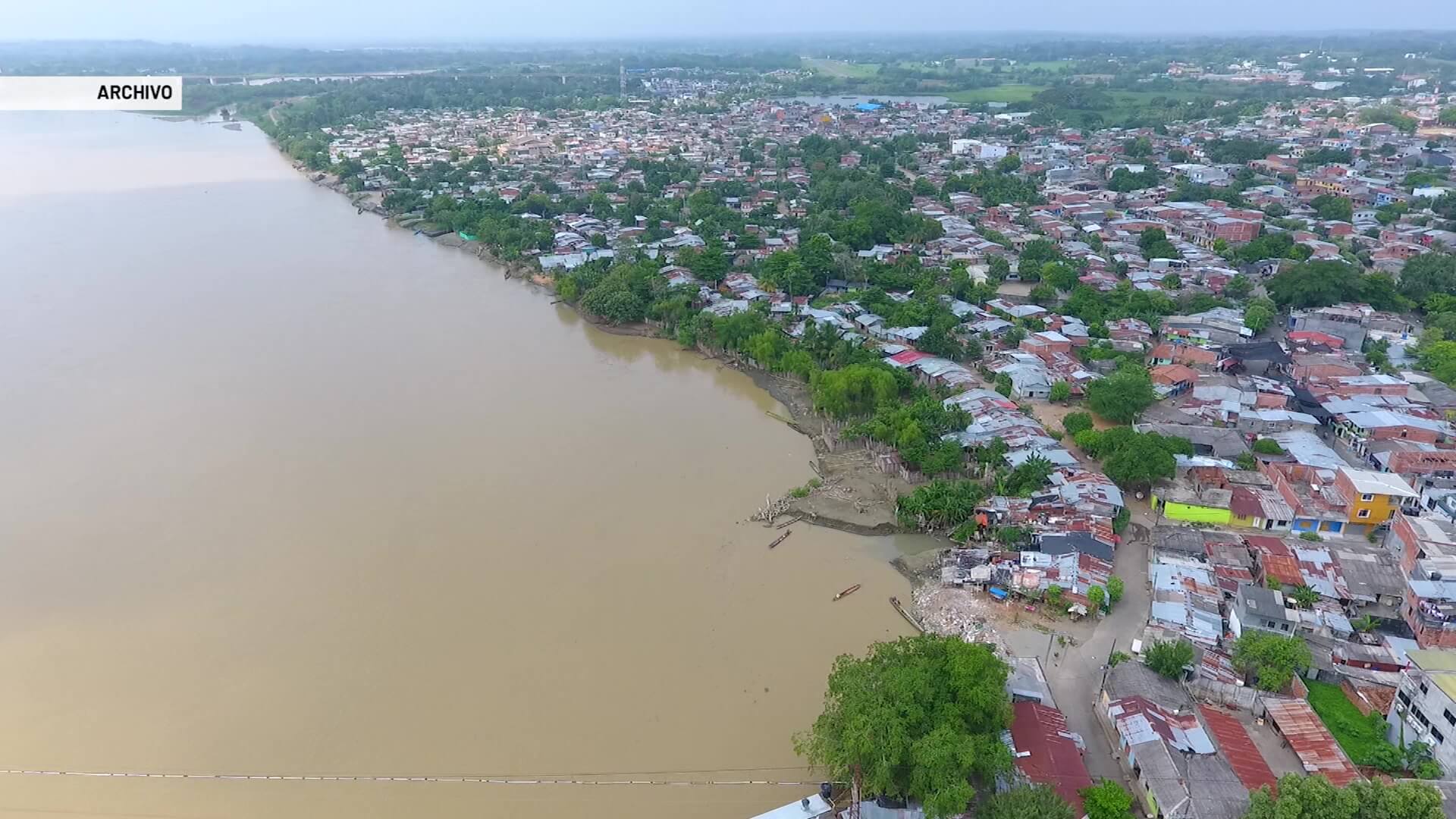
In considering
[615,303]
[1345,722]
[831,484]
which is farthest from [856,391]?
[1345,722]

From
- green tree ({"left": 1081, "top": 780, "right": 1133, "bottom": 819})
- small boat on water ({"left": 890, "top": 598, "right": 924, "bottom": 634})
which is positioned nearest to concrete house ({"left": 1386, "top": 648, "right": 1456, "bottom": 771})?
green tree ({"left": 1081, "top": 780, "right": 1133, "bottom": 819})

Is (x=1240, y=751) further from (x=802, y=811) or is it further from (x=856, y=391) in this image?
(x=856, y=391)

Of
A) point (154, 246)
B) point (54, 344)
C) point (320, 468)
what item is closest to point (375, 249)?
point (154, 246)

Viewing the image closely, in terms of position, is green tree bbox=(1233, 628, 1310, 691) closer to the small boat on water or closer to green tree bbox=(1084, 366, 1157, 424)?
the small boat on water

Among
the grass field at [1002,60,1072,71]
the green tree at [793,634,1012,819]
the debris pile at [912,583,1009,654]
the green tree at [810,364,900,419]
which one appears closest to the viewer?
the green tree at [793,634,1012,819]

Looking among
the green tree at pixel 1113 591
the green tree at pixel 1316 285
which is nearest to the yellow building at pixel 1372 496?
the green tree at pixel 1113 591

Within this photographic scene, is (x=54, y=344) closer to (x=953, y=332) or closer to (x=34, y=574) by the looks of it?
(x=34, y=574)
